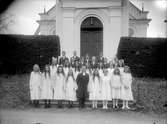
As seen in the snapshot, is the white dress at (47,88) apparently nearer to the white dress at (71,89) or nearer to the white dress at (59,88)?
the white dress at (59,88)

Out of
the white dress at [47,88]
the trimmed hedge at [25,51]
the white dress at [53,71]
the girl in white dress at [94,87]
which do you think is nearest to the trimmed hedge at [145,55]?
the trimmed hedge at [25,51]

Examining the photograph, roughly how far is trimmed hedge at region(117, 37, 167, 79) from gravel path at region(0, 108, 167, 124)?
23.2ft

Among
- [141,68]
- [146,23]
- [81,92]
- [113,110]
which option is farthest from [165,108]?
[146,23]

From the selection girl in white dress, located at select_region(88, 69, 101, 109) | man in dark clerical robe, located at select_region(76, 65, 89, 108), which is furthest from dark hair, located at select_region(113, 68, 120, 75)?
man in dark clerical robe, located at select_region(76, 65, 89, 108)

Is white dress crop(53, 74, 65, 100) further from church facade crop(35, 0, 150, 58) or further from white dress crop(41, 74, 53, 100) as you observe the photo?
church facade crop(35, 0, 150, 58)

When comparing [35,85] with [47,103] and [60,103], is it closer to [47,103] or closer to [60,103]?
[47,103]

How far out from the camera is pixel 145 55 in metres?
19.2

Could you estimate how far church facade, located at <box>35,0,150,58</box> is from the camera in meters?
20.9

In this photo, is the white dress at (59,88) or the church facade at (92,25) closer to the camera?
the white dress at (59,88)

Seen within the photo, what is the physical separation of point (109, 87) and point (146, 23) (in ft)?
76.0

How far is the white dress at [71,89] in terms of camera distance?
1318cm

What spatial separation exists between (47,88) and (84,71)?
5.50 feet

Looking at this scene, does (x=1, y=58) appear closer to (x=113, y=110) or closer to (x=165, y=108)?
(x=113, y=110)

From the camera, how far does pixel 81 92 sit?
13.0 metres
